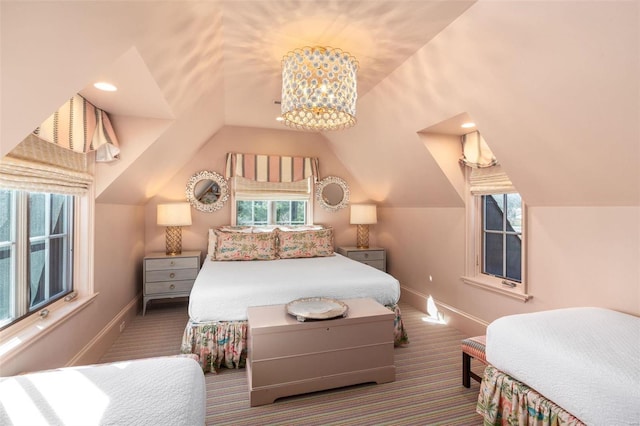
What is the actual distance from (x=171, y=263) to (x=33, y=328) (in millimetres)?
1864

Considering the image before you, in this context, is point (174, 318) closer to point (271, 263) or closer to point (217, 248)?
point (217, 248)

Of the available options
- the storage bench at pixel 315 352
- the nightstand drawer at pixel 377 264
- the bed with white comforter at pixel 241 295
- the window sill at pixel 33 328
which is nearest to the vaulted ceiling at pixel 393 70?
the window sill at pixel 33 328

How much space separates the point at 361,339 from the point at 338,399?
410 mm

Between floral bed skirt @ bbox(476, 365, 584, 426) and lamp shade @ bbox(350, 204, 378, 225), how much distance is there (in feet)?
9.06

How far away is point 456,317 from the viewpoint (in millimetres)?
3287

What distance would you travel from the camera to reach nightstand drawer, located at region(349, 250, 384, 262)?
434 centimetres

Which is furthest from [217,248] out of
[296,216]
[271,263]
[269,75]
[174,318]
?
[269,75]

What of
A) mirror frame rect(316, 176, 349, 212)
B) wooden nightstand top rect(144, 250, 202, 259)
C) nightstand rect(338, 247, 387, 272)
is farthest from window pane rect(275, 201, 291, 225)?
wooden nightstand top rect(144, 250, 202, 259)

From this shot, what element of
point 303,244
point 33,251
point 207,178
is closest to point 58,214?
point 33,251

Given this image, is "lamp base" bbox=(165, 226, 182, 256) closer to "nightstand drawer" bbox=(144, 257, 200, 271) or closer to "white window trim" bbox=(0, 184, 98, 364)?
"nightstand drawer" bbox=(144, 257, 200, 271)

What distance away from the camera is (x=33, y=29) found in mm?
1039

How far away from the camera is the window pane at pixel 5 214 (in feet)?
5.51

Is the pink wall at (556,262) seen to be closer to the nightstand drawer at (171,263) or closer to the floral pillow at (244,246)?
the floral pillow at (244,246)

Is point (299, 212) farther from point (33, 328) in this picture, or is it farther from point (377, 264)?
point (33, 328)
